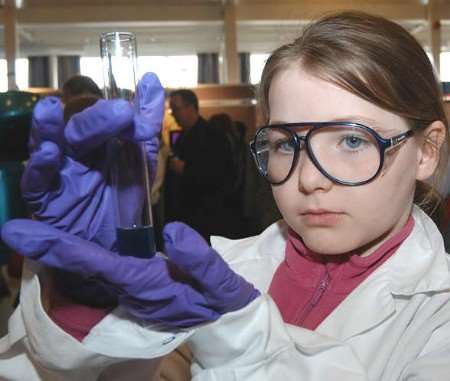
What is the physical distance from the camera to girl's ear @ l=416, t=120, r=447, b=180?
90 cm

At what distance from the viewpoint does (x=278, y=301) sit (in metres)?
1.00

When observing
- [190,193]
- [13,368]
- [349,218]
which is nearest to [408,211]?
[349,218]

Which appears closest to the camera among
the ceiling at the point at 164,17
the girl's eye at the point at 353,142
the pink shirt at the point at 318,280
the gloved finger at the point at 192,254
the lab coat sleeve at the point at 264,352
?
the gloved finger at the point at 192,254

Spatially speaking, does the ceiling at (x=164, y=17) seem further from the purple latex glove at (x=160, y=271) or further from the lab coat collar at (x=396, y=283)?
the purple latex glove at (x=160, y=271)

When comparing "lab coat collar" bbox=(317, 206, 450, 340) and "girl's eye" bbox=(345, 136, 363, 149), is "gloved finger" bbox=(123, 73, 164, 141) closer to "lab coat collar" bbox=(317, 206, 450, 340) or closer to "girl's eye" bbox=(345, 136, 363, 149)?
"girl's eye" bbox=(345, 136, 363, 149)

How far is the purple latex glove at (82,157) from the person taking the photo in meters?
0.71

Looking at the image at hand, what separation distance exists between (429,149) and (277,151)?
0.25 meters

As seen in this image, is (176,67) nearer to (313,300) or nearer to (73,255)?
(313,300)

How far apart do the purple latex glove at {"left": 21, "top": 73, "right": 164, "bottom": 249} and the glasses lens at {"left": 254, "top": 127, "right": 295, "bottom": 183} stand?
19 centimetres

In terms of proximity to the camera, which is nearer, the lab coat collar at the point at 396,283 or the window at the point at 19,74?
the lab coat collar at the point at 396,283

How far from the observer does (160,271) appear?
668 mm

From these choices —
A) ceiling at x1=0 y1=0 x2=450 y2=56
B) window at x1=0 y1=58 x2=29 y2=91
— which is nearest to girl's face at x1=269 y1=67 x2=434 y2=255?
ceiling at x1=0 y1=0 x2=450 y2=56

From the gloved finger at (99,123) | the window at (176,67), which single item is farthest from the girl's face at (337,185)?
the window at (176,67)

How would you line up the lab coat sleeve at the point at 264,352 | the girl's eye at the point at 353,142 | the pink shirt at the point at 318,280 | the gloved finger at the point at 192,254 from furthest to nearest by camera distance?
the pink shirt at the point at 318,280 < the girl's eye at the point at 353,142 < the lab coat sleeve at the point at 264,352 < the gloved finger at the point at 192,254
